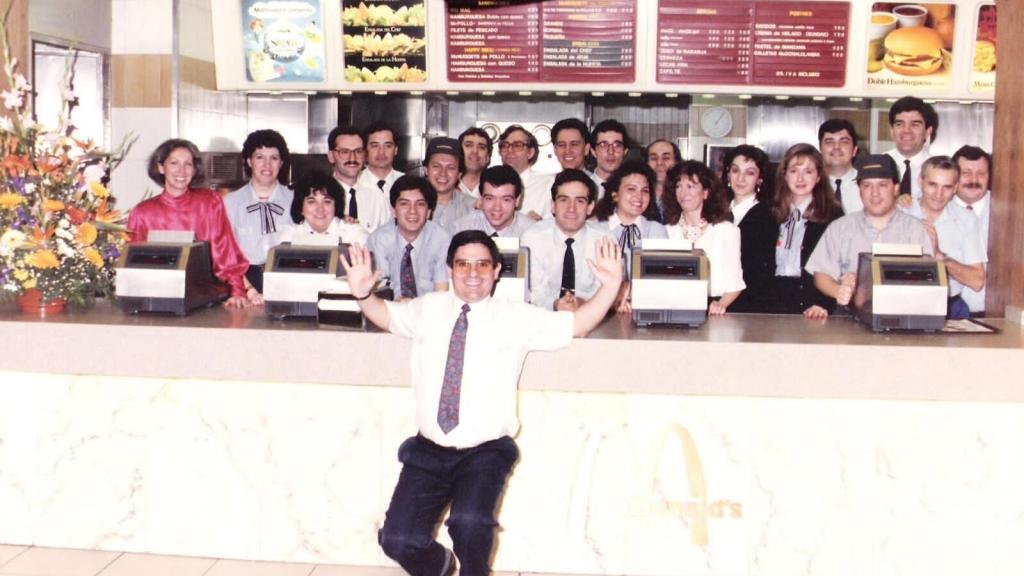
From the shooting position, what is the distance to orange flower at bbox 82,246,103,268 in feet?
12.8

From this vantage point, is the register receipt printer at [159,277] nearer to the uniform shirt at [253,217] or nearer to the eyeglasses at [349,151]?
the uniform shirt at [253,217]

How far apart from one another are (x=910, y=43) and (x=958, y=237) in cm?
109

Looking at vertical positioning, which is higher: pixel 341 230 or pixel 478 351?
pixel 341 230

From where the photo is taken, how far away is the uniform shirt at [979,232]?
442cm

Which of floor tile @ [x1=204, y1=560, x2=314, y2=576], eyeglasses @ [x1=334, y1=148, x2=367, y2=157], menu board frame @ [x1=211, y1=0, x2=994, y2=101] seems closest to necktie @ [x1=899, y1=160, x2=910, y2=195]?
menu board frame @ [x1=211, y1=0, x2=994, y2=101]

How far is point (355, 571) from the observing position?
3633 mm

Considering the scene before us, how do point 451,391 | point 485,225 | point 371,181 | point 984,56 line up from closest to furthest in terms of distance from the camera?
point 451,391
point 485,225
point 984,56
point 371,181

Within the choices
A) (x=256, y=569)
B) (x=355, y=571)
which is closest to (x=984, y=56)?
(x=355, y=571)

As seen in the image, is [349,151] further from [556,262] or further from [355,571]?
[355,571]

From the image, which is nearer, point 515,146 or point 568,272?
point 568,272

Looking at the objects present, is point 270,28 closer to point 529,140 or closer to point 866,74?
point 529,140

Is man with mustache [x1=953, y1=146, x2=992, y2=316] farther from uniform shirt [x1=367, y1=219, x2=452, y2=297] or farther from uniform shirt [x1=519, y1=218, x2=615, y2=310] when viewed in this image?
uniform shirt [x1=367, y1=219, x2=452, y2=297]

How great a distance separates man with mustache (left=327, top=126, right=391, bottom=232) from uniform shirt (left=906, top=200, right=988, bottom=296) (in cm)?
246

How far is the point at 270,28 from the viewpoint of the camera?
206 inches
